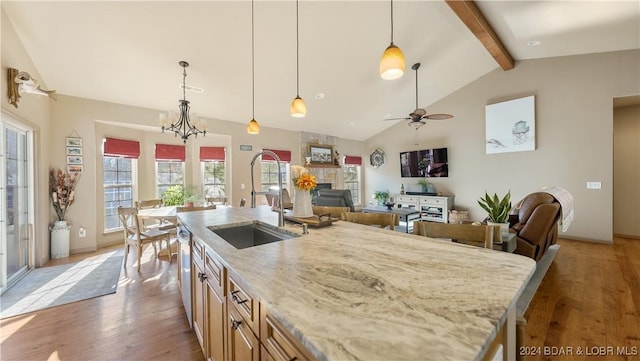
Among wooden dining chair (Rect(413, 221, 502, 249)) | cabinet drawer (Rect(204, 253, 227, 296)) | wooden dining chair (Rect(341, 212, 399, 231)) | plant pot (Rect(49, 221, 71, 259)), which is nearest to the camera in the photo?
cabinet drawer (Rect(204, 253, 227, 296))

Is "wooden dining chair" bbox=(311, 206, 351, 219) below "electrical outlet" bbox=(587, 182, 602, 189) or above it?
below

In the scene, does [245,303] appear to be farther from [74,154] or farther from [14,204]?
[74,154]

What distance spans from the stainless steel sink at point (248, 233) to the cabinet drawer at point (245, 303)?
676mm

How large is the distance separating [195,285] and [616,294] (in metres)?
4.00

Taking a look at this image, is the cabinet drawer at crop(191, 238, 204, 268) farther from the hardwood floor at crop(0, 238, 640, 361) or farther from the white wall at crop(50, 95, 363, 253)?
the white wall at crop(50, 95, 363, 253)

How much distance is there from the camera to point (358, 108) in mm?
5949

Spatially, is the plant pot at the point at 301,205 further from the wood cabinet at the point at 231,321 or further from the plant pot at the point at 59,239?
the plant pot at the point at 59,239

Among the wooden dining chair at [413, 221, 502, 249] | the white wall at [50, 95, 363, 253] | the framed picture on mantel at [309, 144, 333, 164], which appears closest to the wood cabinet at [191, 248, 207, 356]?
the wooden dining chair at [413, 221, 502, 249]

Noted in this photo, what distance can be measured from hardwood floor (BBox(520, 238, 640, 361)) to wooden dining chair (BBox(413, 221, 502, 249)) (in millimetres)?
870

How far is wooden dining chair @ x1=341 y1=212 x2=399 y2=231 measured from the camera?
6.47ft

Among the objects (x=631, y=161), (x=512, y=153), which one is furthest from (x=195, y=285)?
(x=631, y=161)

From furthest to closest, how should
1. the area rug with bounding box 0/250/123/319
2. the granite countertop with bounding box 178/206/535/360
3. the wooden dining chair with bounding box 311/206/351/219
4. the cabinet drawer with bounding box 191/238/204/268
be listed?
the area rug with bounding box 0/250/123/319 < the wooden dining chair with bounding box 311/206/351/219 < the cabinet drawer with bounding box 191/238/204/268 < the granite countertop with bounding box 178/206/535/360

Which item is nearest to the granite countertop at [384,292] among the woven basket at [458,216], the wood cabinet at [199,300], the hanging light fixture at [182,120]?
the wood cabinet at [199,300]

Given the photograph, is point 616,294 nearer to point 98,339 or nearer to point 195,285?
point 195,285
